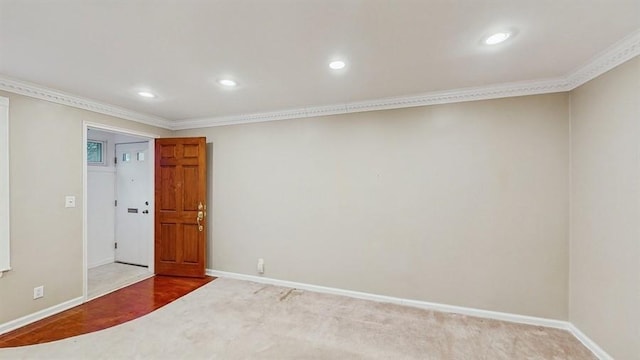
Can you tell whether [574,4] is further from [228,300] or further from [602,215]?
[228,300]

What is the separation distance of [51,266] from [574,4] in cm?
497

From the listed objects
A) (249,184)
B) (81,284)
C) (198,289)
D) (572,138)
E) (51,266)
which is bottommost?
(198,289)

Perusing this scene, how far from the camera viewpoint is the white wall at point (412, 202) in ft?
8.80

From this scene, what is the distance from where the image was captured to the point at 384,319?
278cm

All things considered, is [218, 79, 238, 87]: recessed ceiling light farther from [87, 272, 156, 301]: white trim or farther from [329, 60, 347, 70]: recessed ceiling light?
[87, 272, 156, 301]: white trim

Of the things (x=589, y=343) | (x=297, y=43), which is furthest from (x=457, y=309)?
(x=297, y=43)

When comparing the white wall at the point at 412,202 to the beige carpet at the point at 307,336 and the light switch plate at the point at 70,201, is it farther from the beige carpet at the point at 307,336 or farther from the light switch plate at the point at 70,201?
the light switch plate at the point at 70,201

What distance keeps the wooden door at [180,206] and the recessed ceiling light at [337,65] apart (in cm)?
250

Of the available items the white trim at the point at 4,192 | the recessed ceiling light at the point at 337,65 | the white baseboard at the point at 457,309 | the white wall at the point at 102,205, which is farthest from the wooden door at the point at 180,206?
the recessed ceiling light at the point at 337,65

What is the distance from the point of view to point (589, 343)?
7.55 ft

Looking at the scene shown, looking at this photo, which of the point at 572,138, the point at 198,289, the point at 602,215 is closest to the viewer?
the point at 602,215

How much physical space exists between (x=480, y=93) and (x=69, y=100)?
456 centimetres

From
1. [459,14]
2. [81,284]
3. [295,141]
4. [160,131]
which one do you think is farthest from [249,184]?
[459,14]

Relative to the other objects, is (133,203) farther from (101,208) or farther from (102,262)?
(102,262)
